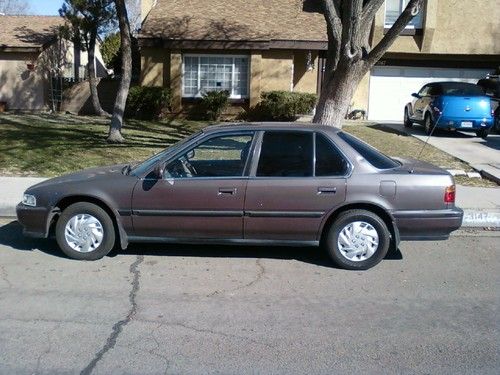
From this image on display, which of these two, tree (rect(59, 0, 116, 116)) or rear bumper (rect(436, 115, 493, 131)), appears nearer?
rear bumper (rect(436, 115, 493, 131))

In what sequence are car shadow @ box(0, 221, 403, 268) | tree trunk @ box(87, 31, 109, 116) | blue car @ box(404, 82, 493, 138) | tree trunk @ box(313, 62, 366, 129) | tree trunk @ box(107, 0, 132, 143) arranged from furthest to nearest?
tree trunk @ box(87, 31, 109, 116) → blue car @ box(404, 82, 493, 138) → tree trunk @ box(107, 0, 132, 143) → tree trunk @ box(313, 62, 366, 129) → car shadow @ box(0, 221, 403, 268)

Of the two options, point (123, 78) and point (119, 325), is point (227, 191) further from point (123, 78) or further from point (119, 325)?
point (123, 78)

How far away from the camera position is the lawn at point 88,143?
10656 millimetres

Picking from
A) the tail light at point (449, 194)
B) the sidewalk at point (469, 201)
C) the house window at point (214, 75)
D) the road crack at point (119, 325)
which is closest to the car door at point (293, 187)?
the tail light at point (449, 194)

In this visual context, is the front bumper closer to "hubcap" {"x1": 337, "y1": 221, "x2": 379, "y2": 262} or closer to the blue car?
"hubcap" {"x1": 337, "y1": 221, "x2": 379, "y2": 262}

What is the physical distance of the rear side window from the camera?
570cm

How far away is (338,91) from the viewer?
33.0ft

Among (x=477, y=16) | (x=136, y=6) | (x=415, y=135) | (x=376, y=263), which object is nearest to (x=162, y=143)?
(x=415, y=135)

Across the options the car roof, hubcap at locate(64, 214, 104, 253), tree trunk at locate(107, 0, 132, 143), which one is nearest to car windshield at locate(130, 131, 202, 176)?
the car roof

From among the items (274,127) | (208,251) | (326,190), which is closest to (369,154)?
(326,190)

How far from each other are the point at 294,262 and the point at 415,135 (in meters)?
11.6

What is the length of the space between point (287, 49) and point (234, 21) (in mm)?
2365

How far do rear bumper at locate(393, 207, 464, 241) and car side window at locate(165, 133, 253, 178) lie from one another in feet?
5.63

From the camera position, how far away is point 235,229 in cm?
557
